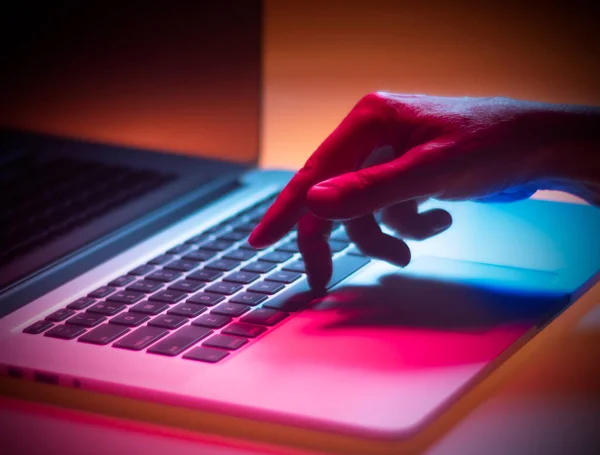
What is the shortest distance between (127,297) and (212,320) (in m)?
0.11

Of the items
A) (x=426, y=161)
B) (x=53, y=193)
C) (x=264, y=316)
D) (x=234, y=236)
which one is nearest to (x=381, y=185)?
(x=426, y=161)

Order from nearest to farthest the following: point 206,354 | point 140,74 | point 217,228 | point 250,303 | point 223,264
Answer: point 206,354
point 250,303
point 223,264
point 217,228
point 140,74

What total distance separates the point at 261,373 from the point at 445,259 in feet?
1.03

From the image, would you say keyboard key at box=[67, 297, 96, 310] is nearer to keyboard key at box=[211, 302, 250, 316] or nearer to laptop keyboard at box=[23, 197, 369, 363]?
laptop keyboard at box=[23, 197, 369, 363]

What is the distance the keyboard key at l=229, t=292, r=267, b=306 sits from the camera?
2.40ft

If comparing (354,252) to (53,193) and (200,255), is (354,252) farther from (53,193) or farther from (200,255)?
(53,193)

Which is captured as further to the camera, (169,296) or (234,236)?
(234,236)

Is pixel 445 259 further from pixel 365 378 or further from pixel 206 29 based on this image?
pixel 206 29

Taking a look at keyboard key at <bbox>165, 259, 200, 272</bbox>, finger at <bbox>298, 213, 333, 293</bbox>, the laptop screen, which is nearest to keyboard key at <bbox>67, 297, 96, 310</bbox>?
keyboard key at <bbox>165, 259, 200, 272</bbox>

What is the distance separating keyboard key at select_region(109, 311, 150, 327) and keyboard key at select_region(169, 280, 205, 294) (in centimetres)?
6

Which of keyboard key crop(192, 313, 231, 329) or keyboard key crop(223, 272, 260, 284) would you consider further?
keyboard key crop(223, 272, 260, 284)

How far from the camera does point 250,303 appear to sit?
0.73 metres

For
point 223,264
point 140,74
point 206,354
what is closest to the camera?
point 206,354

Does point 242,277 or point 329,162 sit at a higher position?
point 329,162
